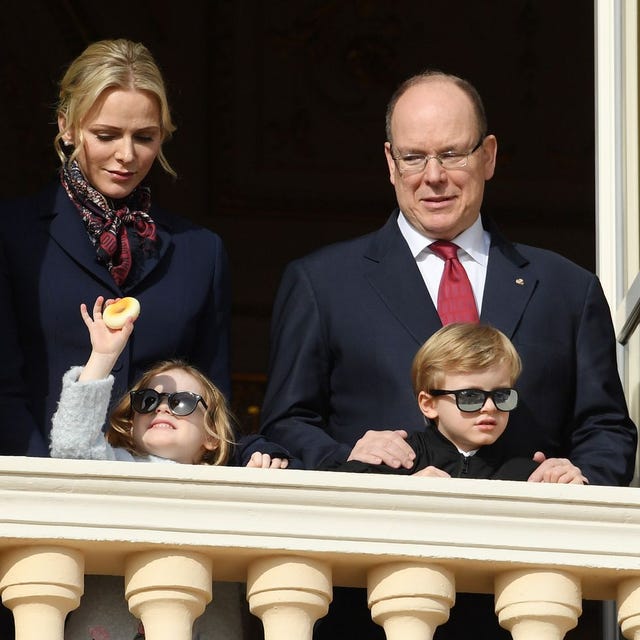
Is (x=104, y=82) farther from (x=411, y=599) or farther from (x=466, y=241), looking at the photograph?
(x=411, y=599)

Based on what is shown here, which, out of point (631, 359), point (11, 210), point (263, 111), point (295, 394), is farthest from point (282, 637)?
point (263, 111)

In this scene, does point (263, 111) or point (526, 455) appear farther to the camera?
point (263, 111)

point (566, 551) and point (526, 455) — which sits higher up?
point (526, 455)

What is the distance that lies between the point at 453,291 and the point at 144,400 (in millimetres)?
829

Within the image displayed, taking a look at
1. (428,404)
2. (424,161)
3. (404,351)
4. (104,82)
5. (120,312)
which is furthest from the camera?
(424,161)

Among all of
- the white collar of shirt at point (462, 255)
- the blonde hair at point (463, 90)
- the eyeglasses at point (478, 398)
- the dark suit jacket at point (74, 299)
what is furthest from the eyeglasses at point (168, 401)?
the blonde hair at point (463, 90)

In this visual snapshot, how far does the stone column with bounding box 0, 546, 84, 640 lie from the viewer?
393 centimetres

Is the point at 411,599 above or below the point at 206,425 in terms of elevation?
below

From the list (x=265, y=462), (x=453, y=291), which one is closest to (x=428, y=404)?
(x=265, y=462)

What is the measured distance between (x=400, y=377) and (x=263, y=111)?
542 cm

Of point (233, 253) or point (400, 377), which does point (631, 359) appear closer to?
point (400, 377)

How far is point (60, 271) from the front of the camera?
4.75 m

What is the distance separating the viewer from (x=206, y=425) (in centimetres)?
445

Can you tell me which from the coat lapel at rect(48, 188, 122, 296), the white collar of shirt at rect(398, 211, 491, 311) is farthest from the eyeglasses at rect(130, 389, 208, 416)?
the white collar of shirt at rect(398, 211, 491, 311)
